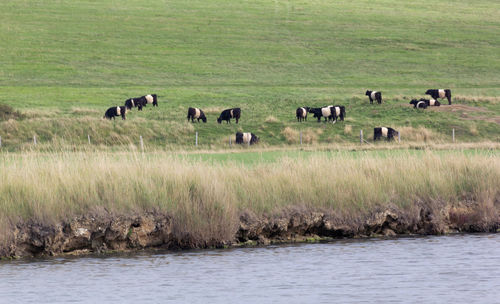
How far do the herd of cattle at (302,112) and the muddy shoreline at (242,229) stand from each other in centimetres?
2950

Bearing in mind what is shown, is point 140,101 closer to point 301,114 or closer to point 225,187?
point 301,114

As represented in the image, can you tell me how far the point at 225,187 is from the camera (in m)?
19.5

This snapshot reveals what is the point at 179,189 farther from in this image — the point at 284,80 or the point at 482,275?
the point at 284,80

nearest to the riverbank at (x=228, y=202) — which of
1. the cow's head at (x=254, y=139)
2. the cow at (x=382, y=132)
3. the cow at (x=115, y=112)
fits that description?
the cow's head at (x=254, y=139)

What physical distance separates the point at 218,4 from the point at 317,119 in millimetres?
72859

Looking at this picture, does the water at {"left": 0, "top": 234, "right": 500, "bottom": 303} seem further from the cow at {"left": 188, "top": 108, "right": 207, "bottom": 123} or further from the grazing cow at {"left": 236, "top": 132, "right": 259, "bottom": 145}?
the cow at {"left": 188, "top": 108, "right": 207, "bottom": 123}

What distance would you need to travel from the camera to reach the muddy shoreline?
18203mm

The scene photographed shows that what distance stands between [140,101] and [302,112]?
44.5ft

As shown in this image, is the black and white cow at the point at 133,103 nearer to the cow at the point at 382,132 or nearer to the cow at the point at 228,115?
the cow at the point at 228,115

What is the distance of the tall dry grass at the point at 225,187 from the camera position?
61.2ft

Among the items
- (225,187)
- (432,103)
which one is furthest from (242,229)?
(432,103)

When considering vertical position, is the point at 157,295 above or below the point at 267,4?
below

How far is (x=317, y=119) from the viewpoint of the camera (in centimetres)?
5978

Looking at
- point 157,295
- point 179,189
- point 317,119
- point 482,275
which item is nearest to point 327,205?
point 179,189
